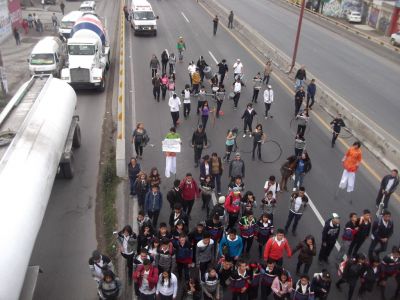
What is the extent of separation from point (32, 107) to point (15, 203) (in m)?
5.15

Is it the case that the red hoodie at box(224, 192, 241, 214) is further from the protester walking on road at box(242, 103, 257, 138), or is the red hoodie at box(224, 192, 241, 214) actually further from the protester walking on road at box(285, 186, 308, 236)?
the protester walking on road at box(242, 103, 257, 138)

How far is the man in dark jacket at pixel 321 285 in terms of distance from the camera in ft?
28.1

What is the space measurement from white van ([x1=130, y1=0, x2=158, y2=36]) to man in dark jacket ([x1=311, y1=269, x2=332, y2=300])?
28.8m

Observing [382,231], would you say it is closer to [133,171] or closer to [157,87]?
[133,171]

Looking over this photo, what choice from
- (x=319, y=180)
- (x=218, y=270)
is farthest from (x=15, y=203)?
(x=319, y=180)

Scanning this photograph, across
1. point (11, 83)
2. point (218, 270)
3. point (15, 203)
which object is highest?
point (15, 203)

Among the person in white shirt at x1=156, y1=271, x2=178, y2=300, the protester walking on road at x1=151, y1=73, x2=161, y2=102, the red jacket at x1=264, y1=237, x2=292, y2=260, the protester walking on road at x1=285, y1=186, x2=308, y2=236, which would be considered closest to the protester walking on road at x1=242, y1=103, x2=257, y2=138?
the protester walking on road at x1=151, y1=73, x2=161, y2=102

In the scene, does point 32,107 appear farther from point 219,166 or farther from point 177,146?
point 219,166

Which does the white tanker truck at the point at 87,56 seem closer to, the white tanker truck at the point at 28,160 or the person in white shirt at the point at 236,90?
the white tanker truck at the point at 28,160

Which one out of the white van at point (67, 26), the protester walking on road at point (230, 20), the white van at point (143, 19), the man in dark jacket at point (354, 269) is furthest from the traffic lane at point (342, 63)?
the white van at point (67, 26)

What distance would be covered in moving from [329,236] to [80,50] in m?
18.4

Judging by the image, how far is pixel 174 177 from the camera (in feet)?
47.3

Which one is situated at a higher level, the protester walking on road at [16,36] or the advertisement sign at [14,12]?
the advertisement sign at [14,12]

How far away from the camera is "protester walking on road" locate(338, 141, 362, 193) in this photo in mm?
13055
